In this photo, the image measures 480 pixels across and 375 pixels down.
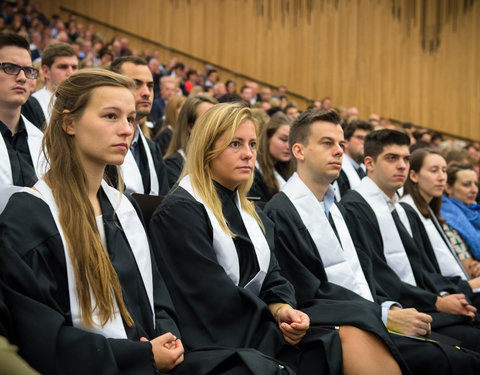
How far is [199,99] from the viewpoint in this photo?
4.52 meters

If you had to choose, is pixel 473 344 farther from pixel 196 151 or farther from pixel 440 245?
pixel 196 151

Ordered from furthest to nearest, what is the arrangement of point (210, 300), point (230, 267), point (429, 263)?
point (429, 263) → point (230, 267) → point (210, 300)

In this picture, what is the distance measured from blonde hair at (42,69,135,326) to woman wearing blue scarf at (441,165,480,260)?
10.9ft

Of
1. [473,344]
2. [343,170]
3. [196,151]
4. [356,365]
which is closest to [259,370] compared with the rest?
[356,365]

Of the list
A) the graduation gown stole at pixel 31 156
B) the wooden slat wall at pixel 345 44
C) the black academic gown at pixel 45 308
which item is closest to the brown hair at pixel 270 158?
the graduation gown stole at pixel 31 156

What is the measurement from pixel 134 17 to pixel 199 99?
1122 centimetres

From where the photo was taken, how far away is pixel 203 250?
248 centimetres

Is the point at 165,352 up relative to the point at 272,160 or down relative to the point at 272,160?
down

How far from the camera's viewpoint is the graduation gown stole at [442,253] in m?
4.18

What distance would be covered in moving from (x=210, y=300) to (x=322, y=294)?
74 centimetres

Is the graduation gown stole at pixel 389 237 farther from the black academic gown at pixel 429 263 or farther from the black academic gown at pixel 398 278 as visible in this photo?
the black academic gown at pixel 429 263

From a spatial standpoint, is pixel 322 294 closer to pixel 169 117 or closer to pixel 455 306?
pixel 455 306

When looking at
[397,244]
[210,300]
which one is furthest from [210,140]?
[397,244]

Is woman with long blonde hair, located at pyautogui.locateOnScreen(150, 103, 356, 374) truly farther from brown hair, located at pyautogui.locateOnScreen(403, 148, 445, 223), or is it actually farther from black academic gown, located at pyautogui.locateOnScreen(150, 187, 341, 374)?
brown hair, located at pyautogui.locateOnScreen(403, 148, 445, 223)
